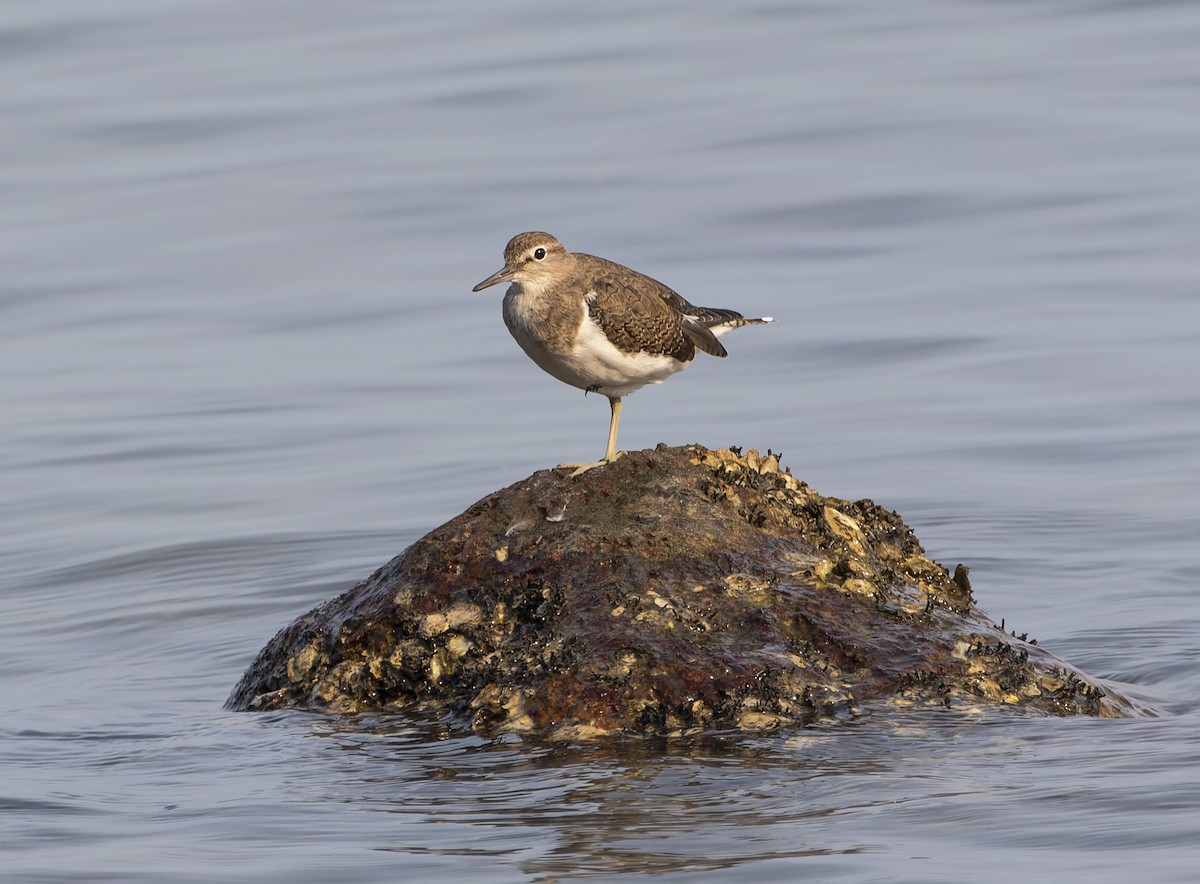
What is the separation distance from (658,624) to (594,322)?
167 cm

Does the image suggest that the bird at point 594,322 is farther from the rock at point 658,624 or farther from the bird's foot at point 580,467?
the rock at point 658,624

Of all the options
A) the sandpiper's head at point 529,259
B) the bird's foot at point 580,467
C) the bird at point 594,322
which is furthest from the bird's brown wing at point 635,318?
the bird's foot at point 580,467

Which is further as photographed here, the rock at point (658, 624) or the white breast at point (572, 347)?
the white breast at point (572, 347)

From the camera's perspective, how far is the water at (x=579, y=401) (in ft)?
19.7

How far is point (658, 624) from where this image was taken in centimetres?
649

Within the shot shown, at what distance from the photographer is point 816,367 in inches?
546

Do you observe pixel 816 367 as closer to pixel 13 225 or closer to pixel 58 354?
pixel 58 354

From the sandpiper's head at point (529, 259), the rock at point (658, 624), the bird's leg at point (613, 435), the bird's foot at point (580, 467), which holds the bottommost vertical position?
the rock at point (658, 624)

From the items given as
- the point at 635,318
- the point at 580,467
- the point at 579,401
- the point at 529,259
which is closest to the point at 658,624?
the point at 580,467

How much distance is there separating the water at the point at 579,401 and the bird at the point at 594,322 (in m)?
1.79

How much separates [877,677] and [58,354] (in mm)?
9688

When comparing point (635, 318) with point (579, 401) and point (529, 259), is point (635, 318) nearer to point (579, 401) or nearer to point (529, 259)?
point (529, 259)

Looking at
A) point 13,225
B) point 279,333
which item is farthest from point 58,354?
point 13,225

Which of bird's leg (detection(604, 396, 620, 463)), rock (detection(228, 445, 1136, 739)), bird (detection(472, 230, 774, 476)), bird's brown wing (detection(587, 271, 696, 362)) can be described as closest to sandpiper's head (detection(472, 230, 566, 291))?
bird (detection(472, 230, 774, 476))
